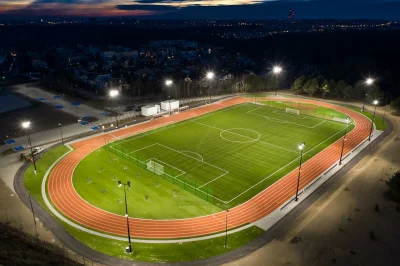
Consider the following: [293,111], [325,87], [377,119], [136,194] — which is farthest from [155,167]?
[325,87]

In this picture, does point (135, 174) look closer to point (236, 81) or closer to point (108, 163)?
point (108, 163)

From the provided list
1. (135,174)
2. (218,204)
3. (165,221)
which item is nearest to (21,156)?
(135,174)

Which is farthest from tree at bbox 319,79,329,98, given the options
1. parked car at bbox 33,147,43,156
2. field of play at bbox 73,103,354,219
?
parked car at bbox 33,147,43,156

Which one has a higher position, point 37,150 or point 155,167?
point 37,150

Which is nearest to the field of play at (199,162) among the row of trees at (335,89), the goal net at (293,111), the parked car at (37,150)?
the goal net at (293,111)

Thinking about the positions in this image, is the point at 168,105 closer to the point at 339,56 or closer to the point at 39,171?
the point at 39,171

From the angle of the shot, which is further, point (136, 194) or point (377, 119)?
point (377, 119)

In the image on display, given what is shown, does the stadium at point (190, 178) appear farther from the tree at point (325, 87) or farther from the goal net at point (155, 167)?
A: the tree at point (325, 87)
